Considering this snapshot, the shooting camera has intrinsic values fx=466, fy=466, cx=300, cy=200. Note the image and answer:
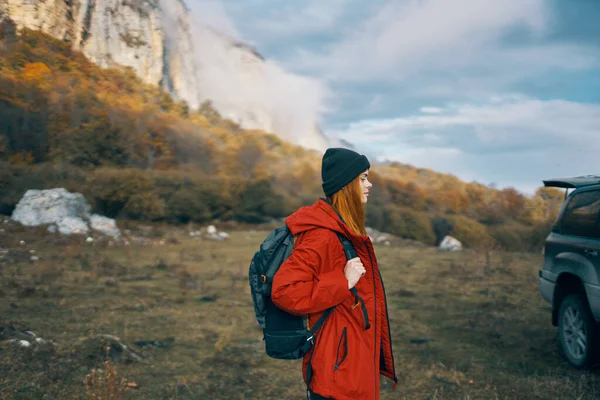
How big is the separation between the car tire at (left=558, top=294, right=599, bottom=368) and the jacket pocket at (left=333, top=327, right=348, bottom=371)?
3.78 meters

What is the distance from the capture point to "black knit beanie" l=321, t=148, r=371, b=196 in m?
2.05

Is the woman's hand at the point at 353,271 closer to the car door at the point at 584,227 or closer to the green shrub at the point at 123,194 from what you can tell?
the car door at the point at 584,227

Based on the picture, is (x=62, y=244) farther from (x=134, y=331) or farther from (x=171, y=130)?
(x=171, y=130)

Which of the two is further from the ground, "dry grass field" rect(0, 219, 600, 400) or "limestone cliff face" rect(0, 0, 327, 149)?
"limestone cliff face" rect(0, 0, 327, 149)

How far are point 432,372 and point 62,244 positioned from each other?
482 inches

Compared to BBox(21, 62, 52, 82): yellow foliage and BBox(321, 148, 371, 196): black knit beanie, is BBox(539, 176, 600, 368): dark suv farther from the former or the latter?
BBox(21, 62, 52, 82): yellow foliage

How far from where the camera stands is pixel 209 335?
6.52 metres

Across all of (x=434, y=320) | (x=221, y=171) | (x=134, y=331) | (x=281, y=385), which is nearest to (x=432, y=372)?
(x=281, y=385)

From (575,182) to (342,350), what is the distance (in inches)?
171

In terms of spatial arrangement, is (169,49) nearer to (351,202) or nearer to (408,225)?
(408,225)

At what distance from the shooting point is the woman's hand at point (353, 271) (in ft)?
6.33

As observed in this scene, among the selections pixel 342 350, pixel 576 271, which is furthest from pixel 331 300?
pixel 576 271

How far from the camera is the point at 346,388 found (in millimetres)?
1897

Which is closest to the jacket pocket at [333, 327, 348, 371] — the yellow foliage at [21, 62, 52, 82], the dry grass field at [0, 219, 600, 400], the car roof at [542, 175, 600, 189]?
the dry grass field at [0, 219, 600, 400]
